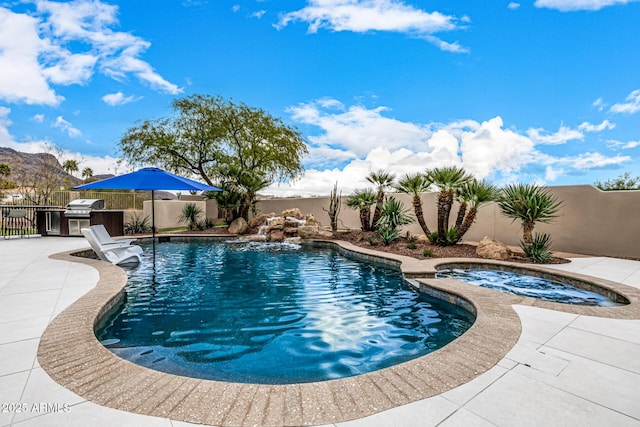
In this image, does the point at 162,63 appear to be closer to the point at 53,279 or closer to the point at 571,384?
the point at 53,279

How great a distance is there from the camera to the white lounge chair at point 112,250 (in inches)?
273

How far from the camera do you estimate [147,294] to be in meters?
5.29

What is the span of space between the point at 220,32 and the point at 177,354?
39.5 feet

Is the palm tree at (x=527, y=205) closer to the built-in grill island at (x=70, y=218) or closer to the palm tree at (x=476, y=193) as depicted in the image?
the palm tree at (x=476, y=193)

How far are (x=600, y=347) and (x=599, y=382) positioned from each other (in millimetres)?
838

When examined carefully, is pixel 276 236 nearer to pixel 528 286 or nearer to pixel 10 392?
pixel 528 286

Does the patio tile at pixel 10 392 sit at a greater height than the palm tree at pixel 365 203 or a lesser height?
lesser

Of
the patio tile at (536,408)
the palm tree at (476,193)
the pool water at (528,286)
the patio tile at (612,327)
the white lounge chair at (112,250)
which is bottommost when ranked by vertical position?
the pool water at (528,286)

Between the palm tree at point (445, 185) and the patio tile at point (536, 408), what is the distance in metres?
7.96

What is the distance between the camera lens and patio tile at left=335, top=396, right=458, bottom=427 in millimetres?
1814

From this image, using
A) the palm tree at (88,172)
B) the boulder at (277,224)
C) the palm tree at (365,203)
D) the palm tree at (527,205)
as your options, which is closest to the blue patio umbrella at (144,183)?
the boulder at (277,224)

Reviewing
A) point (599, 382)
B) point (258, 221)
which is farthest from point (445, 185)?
point (258, 221)

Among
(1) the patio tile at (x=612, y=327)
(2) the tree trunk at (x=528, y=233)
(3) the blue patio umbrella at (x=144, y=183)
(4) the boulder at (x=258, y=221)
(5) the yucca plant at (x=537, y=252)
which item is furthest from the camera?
(4) the boulder at (x=258, y=221)

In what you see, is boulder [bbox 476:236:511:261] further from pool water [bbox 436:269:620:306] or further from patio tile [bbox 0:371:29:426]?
patio tile [bbox 0:371:29:426]
